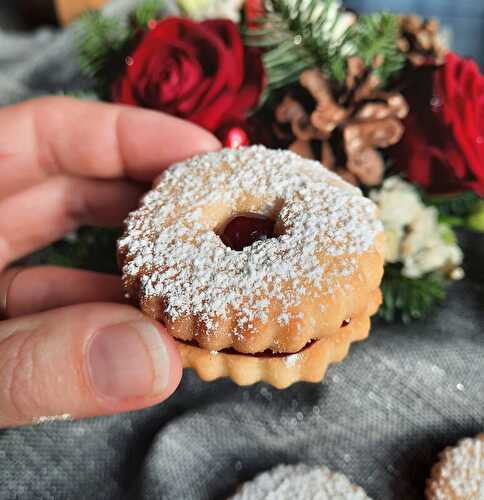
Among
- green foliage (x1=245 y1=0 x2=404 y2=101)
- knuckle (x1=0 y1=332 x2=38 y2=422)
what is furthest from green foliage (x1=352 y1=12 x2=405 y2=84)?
knuckle (x1=0 y1=332 x2=38 y2=422)

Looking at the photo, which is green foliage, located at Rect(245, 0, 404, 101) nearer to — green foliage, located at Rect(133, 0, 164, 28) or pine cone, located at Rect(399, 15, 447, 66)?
pine cone, located at Rect(399, 15, 447, 66)

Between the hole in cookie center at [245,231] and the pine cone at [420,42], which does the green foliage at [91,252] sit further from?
the pine cone at [420,42]

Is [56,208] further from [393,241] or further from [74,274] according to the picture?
[393,241]

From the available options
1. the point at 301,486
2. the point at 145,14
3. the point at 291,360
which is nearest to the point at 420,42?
the point at 145,14

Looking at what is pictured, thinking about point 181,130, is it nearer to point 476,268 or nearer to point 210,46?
point 210,46

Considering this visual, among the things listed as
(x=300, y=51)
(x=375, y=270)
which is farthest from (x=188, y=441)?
(x=300, y=51)
